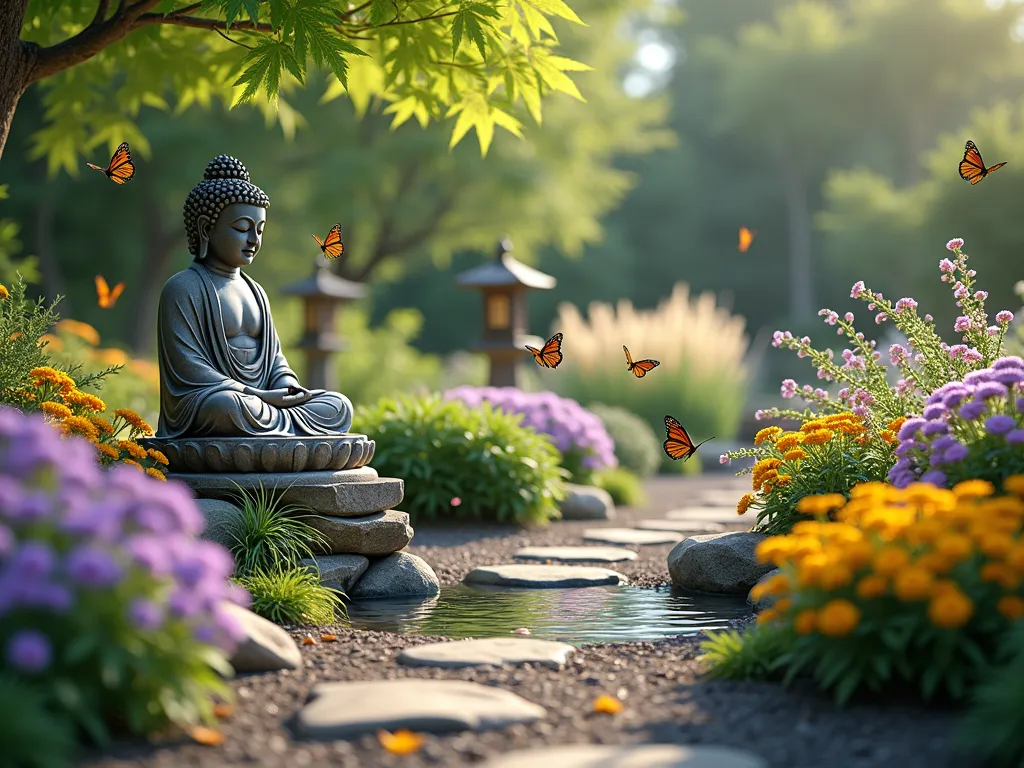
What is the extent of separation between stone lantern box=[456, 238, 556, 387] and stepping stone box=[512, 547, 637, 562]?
16.1 ft

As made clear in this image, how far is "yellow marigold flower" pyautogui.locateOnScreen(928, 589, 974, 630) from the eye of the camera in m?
2.88

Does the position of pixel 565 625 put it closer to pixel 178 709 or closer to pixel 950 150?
pixel 178 709

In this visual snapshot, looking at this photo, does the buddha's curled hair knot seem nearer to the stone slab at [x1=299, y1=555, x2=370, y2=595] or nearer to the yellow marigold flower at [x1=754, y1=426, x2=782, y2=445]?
the stone slab at [x1=299, y1=555, x2=370, y2=595]

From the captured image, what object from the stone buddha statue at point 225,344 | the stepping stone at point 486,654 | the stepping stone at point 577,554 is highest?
the stone buddha statue at point 225,344

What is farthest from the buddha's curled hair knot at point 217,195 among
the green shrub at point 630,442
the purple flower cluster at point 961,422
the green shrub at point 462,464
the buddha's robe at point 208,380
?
the green shrub at point 630,442

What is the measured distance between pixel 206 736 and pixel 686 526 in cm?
600

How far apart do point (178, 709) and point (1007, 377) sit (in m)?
3.00

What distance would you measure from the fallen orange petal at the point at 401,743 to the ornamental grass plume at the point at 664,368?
40.3 ft

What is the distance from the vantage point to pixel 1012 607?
117 inches

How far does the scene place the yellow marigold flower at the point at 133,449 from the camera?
196 inches

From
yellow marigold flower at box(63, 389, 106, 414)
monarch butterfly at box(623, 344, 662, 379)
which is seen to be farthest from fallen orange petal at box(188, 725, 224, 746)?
monarch butterfly at box(623, 344, 662, 379)

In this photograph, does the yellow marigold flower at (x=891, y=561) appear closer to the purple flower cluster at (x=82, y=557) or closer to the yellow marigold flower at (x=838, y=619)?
the yellow marigold flower at (x=838, y=619)

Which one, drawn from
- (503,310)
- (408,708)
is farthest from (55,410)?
(503,310)

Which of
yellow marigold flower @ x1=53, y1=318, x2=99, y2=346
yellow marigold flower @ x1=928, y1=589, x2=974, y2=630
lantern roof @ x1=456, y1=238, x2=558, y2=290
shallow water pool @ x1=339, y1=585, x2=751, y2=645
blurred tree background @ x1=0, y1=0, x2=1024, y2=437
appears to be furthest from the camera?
blurred tree background @ x1=0, y1=0, x2=1024, y2=437
